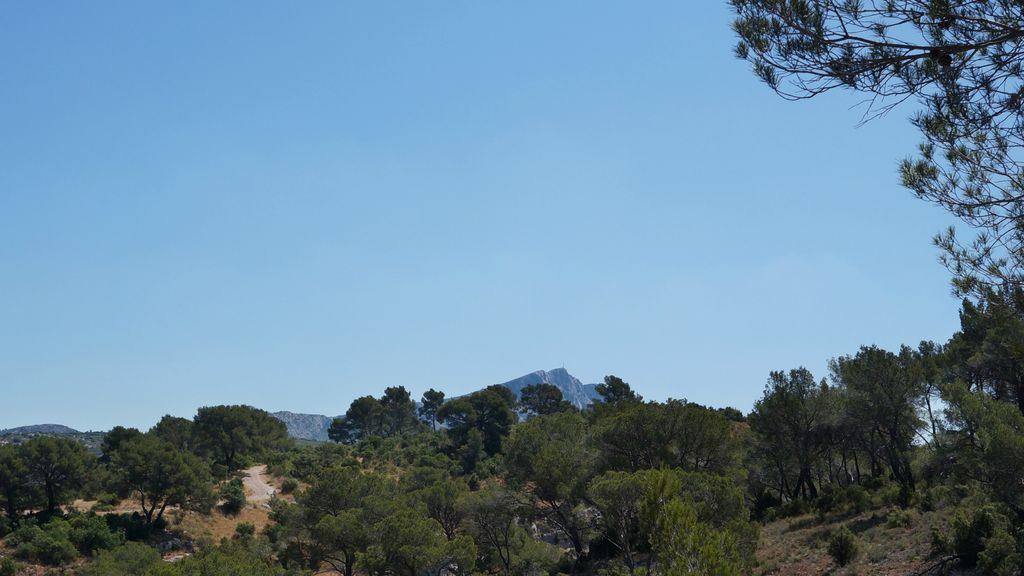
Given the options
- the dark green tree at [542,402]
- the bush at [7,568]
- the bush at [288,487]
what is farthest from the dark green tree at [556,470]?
the dark green tree at [542,402]

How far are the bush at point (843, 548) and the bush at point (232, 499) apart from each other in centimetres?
4203

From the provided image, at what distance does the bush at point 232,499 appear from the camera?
168ft

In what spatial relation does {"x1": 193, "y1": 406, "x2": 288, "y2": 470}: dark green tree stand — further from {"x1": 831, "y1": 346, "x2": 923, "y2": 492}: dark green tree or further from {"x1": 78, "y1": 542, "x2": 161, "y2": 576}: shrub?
{"x1": 831, "y1": 346, "x2": 923, "y2": 492}: dark green tree

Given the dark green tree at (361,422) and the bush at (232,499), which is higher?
the dark green tree at (361,422)

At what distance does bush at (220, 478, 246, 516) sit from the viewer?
51156mm

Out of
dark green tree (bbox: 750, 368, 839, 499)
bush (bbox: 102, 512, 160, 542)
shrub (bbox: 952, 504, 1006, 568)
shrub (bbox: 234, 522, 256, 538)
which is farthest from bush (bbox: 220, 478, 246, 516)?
shrub (bbox: 952, 504, 1006, 568)

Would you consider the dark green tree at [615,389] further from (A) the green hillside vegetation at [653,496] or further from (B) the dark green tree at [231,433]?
(B) the dark green tree at [231,433]

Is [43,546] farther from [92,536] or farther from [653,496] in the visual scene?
[653,496]

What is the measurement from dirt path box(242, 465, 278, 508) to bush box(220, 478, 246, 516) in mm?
1843

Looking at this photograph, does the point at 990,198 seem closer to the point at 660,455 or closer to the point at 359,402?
the point at 660,455

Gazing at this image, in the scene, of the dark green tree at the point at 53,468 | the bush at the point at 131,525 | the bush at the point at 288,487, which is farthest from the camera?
the bush at the point at 288,487

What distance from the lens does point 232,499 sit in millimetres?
51125

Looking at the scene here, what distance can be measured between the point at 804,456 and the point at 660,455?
8.40m

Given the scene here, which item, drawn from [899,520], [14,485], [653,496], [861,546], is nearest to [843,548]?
[861,546]
